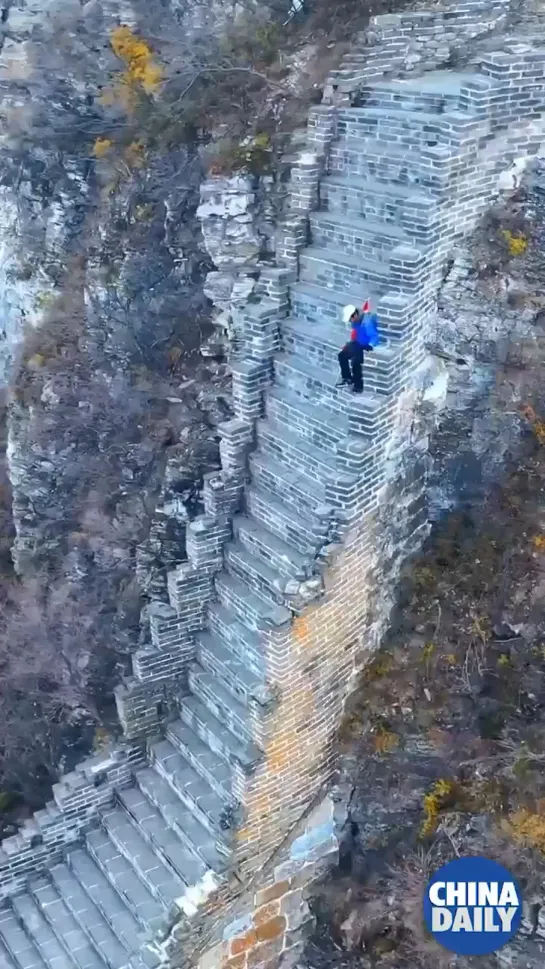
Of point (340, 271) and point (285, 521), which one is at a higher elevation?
point (340, 271)

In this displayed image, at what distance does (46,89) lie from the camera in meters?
11.2

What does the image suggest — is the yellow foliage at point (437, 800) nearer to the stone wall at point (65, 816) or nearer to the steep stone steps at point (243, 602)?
the steep stone steps at point (243, 602)

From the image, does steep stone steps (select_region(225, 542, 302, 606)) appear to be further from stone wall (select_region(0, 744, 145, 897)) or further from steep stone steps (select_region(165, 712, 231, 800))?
stone wall (select_region(0, 744, 145, 897))

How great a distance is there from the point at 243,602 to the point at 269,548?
0.59 metres

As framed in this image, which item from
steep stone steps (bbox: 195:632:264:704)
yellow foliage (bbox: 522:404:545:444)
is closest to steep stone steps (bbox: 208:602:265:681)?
steep stone steps (bbox: 195:632:264:704)

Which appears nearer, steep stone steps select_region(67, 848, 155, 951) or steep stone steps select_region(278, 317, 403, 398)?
steep stone steps select_region(278, 317, 403, 398)

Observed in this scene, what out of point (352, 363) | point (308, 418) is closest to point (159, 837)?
point (308, 418)

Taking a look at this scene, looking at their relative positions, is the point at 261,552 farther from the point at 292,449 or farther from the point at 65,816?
the point at 65,816

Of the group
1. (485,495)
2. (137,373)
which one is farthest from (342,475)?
(137,373)

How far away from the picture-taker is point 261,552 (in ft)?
23.6

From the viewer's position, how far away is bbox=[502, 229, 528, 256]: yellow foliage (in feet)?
21.3

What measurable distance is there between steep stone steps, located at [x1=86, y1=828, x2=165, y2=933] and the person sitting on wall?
193 inches

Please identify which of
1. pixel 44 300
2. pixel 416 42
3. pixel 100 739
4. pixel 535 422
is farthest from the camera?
pixel 44 300

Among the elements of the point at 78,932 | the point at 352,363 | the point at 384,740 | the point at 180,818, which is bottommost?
the point at 78,932
